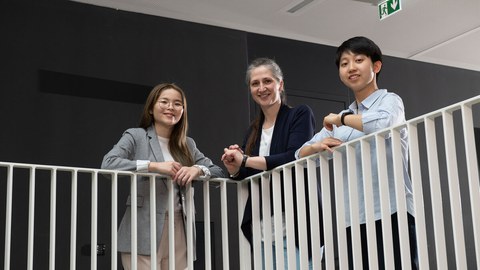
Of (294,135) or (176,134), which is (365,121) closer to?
(294,135)

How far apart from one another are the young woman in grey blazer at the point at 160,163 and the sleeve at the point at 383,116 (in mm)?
849

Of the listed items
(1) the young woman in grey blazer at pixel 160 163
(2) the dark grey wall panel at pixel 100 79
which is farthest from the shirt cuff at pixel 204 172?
(2) the dark grey wall panel at pixel 100 79

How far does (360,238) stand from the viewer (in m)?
2.75

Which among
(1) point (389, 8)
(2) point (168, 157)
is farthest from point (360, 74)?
(1) point (389, 8)

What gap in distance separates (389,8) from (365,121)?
329 cm

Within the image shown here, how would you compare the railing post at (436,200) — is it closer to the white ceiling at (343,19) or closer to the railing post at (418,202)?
the railing post at (418,202)

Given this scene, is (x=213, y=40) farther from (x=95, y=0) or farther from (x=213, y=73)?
(x=95, y=0)

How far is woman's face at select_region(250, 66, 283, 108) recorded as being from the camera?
330cm

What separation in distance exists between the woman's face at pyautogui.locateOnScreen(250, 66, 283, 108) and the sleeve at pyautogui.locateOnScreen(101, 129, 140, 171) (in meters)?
0.58

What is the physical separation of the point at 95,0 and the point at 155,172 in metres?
2.87

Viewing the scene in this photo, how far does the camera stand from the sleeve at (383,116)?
2.66m

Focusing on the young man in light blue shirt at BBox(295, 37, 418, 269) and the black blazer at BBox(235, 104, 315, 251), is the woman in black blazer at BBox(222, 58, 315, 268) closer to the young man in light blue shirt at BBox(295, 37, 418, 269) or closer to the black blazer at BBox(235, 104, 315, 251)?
the black blazer at BBox(235, 104, 315, 251)

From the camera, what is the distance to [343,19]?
20.9 feet

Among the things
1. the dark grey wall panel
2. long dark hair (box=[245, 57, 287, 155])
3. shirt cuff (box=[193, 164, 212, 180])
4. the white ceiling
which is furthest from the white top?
the white ceiling
